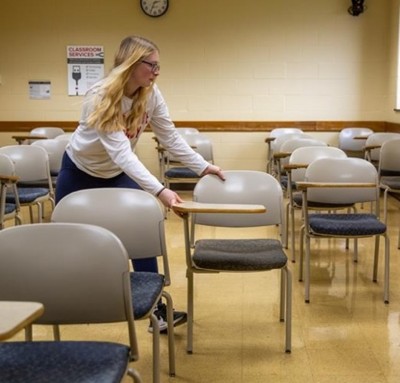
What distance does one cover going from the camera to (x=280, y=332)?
2.96m

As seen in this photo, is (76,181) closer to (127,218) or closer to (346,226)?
(127,218)

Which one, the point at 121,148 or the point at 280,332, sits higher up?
the point at 121,148

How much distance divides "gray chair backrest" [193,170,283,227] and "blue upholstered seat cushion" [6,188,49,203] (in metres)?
1.91

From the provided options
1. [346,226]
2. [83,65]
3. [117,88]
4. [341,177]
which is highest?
[83,65]

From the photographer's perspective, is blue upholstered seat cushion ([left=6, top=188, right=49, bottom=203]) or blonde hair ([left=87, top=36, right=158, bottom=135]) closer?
blonde hair ([left=87, top=36, right=158, bottom=135])

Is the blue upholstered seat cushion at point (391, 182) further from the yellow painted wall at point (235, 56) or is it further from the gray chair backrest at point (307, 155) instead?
the yellow painted wall at point (235, 56)

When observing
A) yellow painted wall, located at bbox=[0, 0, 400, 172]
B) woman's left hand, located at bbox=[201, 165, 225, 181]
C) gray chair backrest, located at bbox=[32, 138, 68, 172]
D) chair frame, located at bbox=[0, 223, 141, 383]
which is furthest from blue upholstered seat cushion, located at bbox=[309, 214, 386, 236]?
yellow painted wall, located at bbox=[0, 0, 400, 172]

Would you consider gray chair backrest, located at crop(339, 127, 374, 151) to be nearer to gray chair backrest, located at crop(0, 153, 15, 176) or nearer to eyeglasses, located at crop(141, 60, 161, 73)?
gray chair backrest, located at crop(0, 153, 15, 176)

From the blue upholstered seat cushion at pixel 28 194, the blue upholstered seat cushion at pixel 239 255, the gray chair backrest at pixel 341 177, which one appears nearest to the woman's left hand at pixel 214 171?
the blue upholstered seat cushion at pixel 239 255

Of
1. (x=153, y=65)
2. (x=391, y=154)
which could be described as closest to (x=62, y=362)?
(x=153, y=65)

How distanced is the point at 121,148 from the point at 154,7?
523 cm

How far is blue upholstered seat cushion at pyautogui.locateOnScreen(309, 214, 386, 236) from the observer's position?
3344 mm

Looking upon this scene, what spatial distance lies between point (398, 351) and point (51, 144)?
3654 mm

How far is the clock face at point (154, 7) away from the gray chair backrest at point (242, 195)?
4.75 meters
